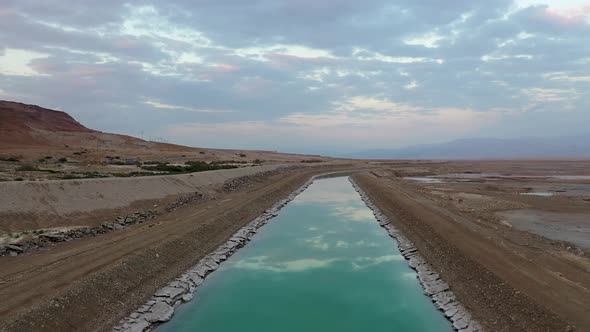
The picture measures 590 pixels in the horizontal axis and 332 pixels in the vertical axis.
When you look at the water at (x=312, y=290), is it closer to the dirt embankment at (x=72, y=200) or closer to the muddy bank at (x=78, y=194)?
the dirt embankment at (x=72, y=200)

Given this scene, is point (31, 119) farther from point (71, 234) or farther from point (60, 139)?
point (71, 234)

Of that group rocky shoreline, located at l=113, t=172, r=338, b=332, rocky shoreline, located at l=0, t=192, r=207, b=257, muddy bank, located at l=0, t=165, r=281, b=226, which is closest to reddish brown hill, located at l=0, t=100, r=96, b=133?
muddy bank, located at l=0, t=165, r=281, b=226

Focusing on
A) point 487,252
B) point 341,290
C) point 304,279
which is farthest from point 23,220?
point 487,252

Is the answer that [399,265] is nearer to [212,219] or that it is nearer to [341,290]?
[341,290]

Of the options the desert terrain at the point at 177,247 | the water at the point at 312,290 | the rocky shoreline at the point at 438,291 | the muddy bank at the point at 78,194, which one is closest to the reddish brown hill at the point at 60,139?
the muddy bank at the point at 78,194

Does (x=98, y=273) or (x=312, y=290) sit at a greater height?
(x=98, y=273)

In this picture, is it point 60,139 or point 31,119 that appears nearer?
point 60,139

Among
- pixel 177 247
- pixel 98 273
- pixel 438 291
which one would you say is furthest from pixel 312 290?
pixel 98 273

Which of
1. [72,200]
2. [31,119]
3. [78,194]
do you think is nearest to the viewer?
[72,200]
